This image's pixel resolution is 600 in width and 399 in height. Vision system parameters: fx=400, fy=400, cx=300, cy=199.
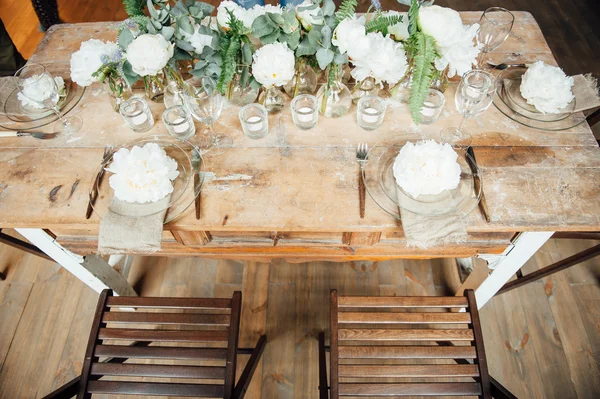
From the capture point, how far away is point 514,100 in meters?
1.29

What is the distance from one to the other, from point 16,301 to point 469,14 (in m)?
2.35

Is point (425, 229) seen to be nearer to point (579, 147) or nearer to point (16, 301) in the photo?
point (579, 147)

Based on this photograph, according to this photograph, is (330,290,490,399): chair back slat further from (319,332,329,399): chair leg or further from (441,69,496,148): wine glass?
(441,69,496,148): wine glass

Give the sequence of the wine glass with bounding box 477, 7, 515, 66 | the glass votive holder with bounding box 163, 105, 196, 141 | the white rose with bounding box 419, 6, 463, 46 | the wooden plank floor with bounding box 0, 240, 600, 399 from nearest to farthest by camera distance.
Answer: the white rose with bounding box 419, 6, 463, 46, the glass votive holder with bounding box 163, 105, 196, 141, the wine glass with bounding box 477, 7, 515, 66, the wooden plank floor with bounding box 0, 240, 600, 399

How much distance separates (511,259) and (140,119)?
1281 millimetres

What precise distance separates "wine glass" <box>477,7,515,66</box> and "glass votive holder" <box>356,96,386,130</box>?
0.45 m

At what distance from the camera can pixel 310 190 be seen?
112cm

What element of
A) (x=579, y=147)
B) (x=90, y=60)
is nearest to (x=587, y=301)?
(x=579, y=147)

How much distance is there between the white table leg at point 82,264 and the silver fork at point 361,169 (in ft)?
3.28

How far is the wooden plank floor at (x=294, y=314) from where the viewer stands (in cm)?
170

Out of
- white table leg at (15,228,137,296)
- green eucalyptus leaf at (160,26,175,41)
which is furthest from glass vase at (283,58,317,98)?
white table leg at (15,228,137,296)

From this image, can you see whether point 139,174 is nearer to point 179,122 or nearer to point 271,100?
point 179,122

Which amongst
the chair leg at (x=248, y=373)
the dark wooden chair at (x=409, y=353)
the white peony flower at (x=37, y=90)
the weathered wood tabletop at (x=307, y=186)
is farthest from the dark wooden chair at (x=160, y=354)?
the white peony flower at (x=37, y=90)

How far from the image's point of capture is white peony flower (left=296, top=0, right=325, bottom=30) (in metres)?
1.05
